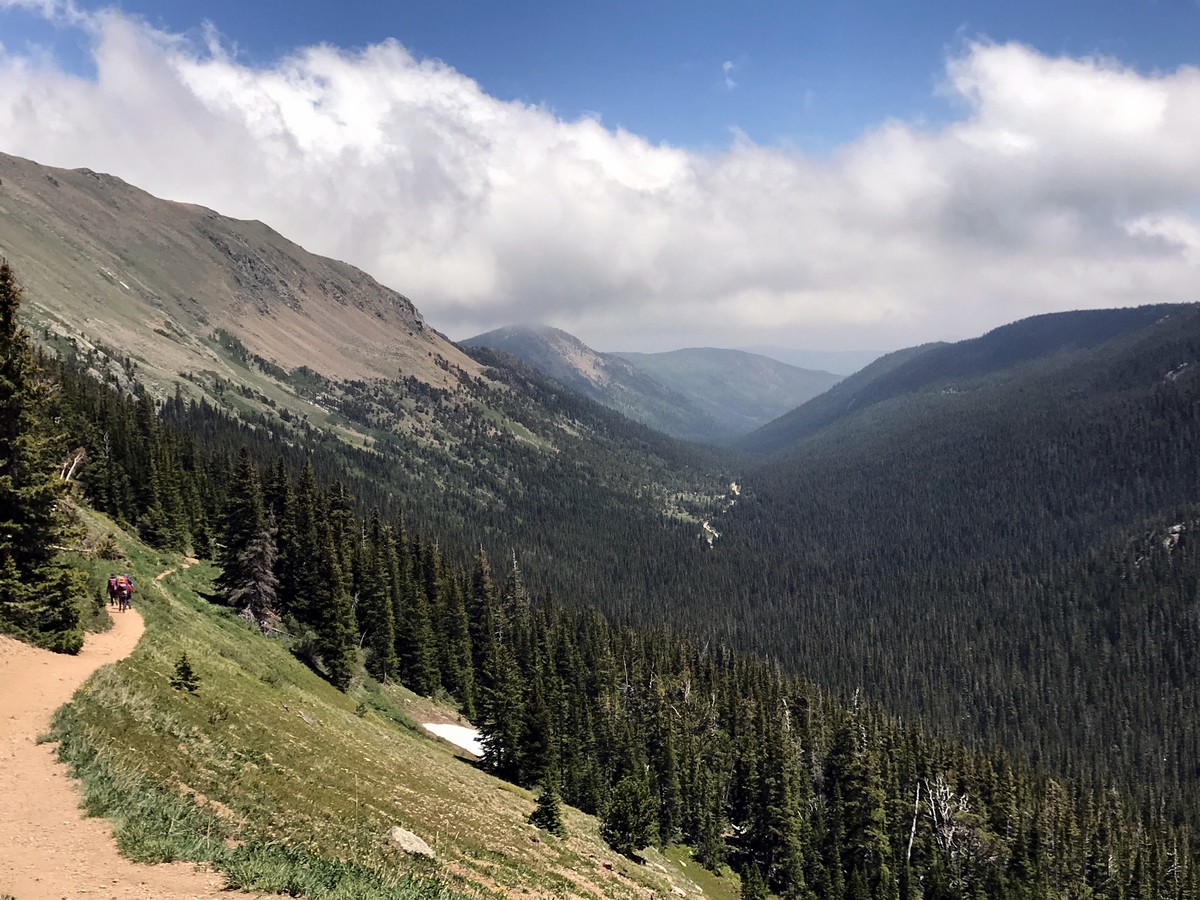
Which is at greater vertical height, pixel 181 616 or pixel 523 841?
pixel 181 616

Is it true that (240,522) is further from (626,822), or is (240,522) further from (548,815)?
(626,822)

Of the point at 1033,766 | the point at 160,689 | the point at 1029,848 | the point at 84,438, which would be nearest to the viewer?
the point at 160,689

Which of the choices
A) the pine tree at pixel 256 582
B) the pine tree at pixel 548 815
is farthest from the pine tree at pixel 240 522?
the pine tree at pixel 548 815

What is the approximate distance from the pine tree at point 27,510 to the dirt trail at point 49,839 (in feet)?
17.3

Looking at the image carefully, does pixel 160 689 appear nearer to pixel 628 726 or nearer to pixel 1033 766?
pixel 628 726

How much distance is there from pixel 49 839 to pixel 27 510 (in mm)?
18240

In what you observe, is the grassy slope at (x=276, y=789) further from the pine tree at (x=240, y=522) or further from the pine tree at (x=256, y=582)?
the pine tree at (x=240, y=522)

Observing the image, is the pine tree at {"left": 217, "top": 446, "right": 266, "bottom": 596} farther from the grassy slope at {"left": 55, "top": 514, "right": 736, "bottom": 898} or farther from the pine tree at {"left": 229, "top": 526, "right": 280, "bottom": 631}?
the grassy slope at {"left": 55, "top": 514, "right": 736, "bottom": 898}

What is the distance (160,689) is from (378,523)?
2614 inches

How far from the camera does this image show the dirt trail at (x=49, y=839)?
13.0m

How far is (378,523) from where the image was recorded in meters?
91.9

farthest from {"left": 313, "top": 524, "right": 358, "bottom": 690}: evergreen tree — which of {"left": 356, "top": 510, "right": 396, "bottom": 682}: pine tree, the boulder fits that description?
the boulder

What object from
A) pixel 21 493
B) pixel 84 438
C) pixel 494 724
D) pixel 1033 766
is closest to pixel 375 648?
pixel 494 724

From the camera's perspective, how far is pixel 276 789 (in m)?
23.0
